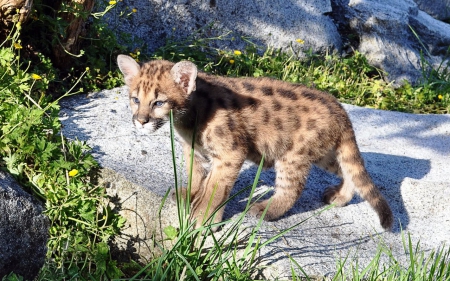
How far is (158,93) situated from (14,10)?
191 centimetres

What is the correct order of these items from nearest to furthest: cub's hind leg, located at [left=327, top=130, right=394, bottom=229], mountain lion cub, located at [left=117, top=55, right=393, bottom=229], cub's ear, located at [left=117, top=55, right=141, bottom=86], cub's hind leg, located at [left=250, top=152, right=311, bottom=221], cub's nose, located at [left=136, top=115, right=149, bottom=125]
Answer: cub's nose, located at [left=136, top=115, right=149, bottom=125], mountain lion cub, located at [left=117, top=55, right=393, bottom=229], cub's ear, located at [left=117, top=55, right=141, bottom=86], cub's hind leg, located at [left=250, top=152, right=311, bottom=221], cub's hind leg, located at [left=327, top=130, right=394, bottom=229]

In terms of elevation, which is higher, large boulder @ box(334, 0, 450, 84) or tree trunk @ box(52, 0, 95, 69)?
tree trunk @ box(52, 0, 95, 69)

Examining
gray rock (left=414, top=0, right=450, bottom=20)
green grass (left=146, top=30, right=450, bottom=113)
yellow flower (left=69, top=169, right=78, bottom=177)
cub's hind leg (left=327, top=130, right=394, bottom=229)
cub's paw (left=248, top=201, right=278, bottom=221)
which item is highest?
yellow flower (left=69, top=169, right=78, bottom=177)

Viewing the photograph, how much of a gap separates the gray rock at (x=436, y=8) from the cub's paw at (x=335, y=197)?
9.33 meters

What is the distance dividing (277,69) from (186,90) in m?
3.69

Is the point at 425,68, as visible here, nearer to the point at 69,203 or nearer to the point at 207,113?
the point at 207,113

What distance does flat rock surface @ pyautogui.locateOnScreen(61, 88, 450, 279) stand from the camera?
15.5 feet

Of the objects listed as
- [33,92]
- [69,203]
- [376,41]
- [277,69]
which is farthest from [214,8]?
[69,203]

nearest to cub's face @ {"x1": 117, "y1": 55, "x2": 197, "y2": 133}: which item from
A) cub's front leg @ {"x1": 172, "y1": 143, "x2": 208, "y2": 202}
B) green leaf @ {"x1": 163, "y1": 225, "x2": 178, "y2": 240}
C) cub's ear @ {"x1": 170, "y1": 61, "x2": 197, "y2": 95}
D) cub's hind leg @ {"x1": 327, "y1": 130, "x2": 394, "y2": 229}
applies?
cub's ear @ {"x1": 170, "y1": 61, "x2": 197, "y2": 95}

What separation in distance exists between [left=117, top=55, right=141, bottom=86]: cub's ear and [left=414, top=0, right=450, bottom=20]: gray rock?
1022 cm

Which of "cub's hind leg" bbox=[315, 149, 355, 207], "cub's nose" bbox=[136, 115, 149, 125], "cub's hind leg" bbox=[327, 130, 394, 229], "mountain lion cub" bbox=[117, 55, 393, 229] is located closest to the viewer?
"cub's nose" bbox=[136, 115, 149, 125]

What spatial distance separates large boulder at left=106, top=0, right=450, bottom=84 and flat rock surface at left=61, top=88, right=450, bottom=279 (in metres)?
1.80

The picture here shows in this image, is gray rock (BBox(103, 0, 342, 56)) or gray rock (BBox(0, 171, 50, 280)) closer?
gray rock (BBox(0, 171, 50, 280))

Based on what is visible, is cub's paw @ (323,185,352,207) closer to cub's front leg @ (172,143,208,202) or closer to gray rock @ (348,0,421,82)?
cub's front leg @ (172,143,208,202)
